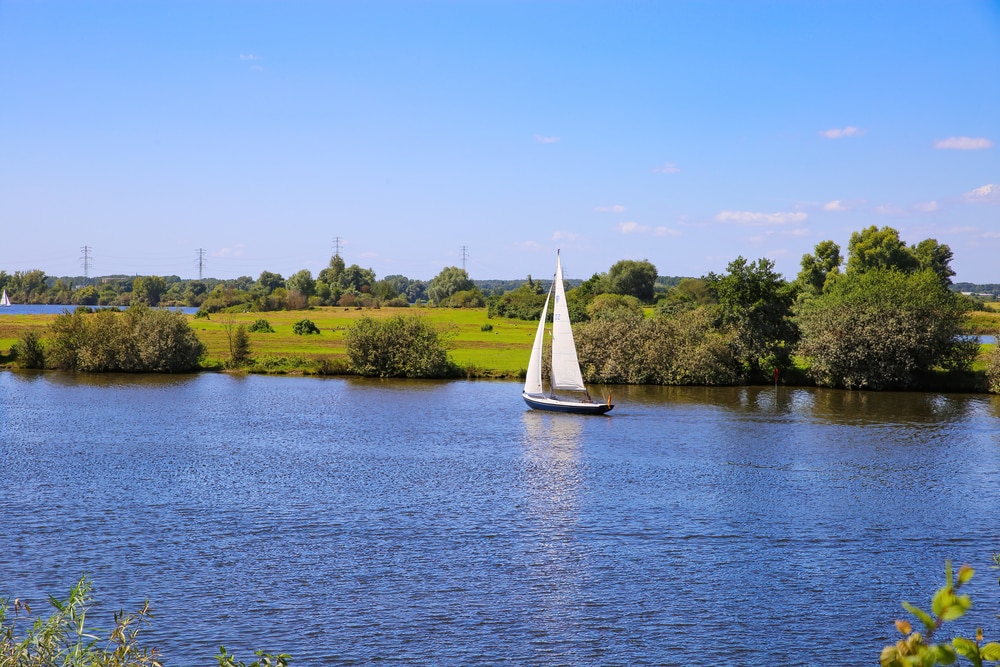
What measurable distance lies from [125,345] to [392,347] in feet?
82.7

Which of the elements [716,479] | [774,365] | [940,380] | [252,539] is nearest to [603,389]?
[774,365]

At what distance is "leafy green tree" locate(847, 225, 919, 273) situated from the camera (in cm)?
12606

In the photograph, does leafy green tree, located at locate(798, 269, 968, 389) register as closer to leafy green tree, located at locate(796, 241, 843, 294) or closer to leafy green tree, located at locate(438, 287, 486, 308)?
leafy green tree, located at locate(796, 241, 843, 294)

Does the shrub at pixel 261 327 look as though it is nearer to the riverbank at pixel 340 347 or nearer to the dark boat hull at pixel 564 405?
the riverbank at pixel 340 347

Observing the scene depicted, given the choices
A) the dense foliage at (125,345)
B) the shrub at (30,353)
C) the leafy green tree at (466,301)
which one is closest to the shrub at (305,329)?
the dense foliage at (125,345)

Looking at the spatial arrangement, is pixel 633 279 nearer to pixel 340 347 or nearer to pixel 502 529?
pixel 340 347

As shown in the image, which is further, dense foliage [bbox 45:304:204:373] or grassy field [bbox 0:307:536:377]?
grassy field [bbox 0:307:536:377]

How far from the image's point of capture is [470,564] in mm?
28828

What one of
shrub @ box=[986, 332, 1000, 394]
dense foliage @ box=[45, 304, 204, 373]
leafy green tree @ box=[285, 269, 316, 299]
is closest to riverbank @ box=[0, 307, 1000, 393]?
shrub @ box=[986, 332, 1000, 394]

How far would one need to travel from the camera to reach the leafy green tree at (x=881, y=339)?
7512 centimetres

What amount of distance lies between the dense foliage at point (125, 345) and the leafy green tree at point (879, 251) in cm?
8414

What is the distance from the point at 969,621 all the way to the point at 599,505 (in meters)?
14.7

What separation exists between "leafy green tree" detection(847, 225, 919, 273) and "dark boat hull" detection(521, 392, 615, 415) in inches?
2915

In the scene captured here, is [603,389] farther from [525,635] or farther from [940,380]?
[525,635]
